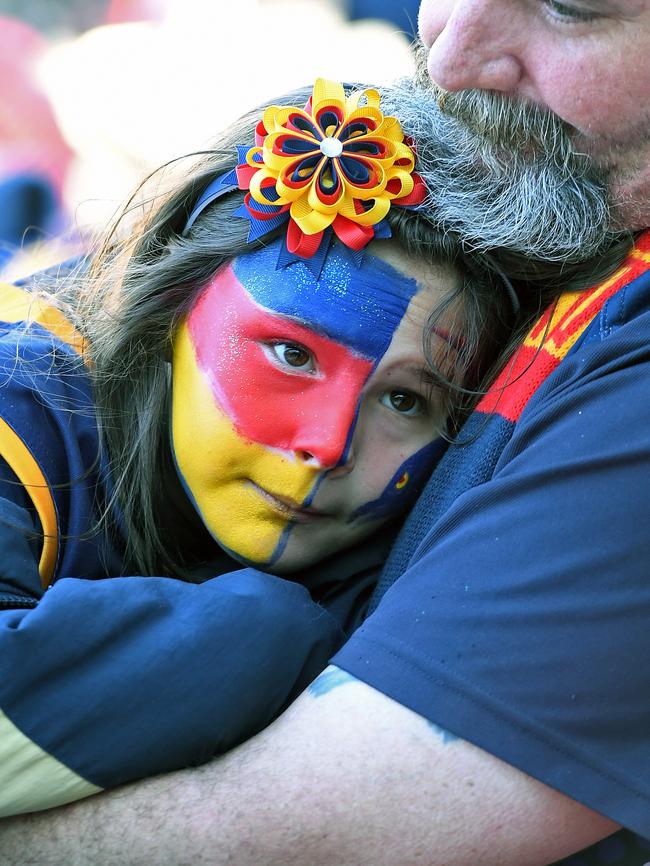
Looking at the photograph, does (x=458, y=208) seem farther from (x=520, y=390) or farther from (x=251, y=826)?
(x=251, y=826)

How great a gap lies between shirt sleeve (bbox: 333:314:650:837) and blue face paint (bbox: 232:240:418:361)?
15.3 inches

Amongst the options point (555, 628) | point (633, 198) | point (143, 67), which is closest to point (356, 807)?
point (555, 628)

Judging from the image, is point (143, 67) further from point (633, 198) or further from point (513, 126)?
point (633, 198)

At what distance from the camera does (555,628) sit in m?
1.03

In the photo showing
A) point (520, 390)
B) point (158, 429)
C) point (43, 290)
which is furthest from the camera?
point (43, 290)

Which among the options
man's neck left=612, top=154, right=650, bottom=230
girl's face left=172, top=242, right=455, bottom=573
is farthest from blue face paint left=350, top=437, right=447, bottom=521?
man's neck left=612, top=154, right=650, bottom=230

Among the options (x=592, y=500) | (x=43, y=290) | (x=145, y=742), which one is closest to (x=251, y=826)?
(x=145, y=742)

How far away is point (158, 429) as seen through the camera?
1.58 meters

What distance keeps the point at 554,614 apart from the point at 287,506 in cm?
54

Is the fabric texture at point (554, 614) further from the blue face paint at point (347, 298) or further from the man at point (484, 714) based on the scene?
the blue face paint at point (347, 298)

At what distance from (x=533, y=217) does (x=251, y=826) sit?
875 millimetres

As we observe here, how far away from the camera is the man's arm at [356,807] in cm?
105

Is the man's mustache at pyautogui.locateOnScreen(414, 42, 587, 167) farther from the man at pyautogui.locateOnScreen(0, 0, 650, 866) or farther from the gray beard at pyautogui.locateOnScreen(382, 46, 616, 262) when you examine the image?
the man at pyautogui.locateOnScreen(0, 0, 650, 866)

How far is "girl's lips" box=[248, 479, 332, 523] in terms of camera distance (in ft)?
4.84
